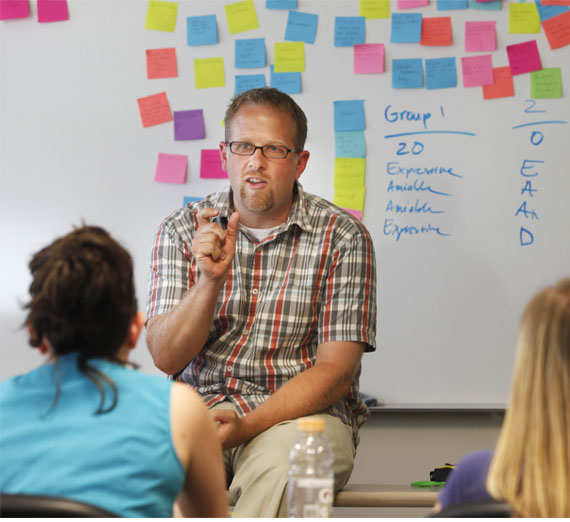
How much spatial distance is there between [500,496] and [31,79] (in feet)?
8.21

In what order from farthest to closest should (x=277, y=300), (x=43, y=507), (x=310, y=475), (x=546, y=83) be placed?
(x=546, y=83) < (x=277, y=300) < (x=310, y=475) < (x=43, y=507)

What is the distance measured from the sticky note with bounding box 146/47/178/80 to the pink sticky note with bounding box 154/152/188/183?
297 mm

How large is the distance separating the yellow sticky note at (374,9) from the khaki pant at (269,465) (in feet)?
4.98

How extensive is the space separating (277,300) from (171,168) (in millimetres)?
933

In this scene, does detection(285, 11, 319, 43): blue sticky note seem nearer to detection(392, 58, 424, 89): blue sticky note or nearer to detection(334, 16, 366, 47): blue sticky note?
detection(334, 16, 366, 47): blue sticky note

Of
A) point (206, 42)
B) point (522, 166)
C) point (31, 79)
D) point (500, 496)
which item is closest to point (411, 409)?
point (522, 166)

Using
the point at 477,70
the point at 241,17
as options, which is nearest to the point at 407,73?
the point at 477,70

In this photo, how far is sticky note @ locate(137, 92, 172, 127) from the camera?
2801mm

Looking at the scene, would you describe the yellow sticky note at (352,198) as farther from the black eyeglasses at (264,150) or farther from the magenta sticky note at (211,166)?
the black eyeglasses at (264,150)

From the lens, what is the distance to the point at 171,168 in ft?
9.12

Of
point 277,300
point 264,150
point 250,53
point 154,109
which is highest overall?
point 250,53

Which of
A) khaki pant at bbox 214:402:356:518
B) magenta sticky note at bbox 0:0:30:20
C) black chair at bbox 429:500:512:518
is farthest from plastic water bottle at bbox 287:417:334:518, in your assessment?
magenta sticky note at bbox 0:0:30:20


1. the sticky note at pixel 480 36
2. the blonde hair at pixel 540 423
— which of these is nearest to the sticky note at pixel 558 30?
the sticky note at pixel 480 36

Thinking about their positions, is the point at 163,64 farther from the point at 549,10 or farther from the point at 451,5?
the point at 549,10
